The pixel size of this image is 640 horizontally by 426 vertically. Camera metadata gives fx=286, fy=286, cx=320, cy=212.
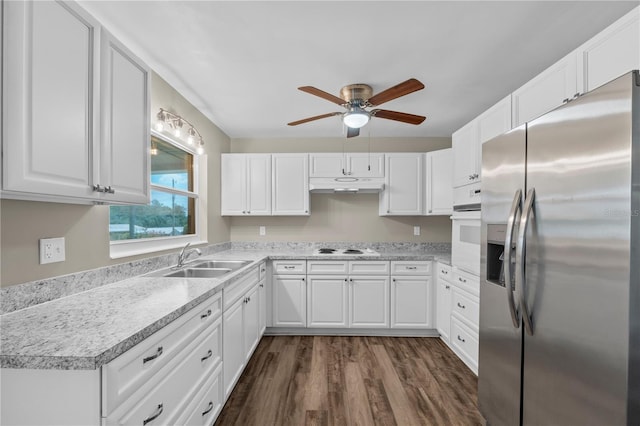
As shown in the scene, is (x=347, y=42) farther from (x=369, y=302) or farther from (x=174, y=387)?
(x=369, y=302)

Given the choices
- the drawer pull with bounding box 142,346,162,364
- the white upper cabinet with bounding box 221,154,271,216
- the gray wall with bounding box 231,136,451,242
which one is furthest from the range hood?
the drawer pull with bounding box 142,346,162,364

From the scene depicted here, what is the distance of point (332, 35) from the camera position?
1.78m

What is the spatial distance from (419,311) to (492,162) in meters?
2.10

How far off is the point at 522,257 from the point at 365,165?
2.49 meters

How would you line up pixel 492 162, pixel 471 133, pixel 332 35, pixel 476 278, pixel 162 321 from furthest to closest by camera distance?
pixel 471 133
pixel 476 278
pixel 332 35
pixel 492 162
pixel 162 321

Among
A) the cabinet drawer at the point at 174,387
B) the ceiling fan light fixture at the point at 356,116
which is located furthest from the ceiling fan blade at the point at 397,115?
the cabinet drawer at the point at 174,387

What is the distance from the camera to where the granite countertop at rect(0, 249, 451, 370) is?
0.85m

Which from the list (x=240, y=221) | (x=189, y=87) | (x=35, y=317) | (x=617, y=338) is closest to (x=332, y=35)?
(x=189, y=87)

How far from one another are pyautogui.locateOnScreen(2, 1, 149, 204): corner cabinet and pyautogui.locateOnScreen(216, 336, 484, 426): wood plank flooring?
1654 millimetres

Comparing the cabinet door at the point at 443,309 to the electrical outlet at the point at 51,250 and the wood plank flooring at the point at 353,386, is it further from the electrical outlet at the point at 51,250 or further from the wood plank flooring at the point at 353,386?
the electrical outlet at the point at 51,250

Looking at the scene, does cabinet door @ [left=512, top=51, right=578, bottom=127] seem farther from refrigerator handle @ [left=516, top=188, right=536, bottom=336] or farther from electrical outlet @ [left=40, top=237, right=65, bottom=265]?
electrical outlet @ [left=40, top=237, right=65, bottom=265]

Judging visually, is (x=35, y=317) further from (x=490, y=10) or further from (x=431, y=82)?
(x=431, y=82)

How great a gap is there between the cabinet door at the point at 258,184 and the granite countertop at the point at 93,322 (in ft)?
6.28

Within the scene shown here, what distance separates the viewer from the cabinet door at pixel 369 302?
3.19 metres
